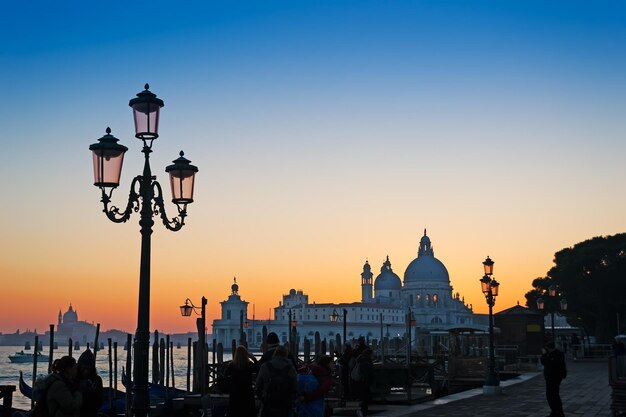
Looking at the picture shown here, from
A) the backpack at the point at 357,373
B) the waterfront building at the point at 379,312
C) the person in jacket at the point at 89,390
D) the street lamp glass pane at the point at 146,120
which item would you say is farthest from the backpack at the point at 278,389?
the waterfront building at the point at 379,312

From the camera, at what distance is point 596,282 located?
60.0 metres

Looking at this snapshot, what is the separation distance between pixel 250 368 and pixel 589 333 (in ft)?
191

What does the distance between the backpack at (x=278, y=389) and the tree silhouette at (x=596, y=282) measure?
52.0 m

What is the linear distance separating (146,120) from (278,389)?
365 cm

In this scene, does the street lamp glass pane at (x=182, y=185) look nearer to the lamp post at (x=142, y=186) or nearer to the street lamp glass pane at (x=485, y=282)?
the lamp post at (x=142, y=186)

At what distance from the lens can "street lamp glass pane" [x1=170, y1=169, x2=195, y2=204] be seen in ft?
33.7

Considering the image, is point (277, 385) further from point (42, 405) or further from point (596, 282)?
point (596, 282)

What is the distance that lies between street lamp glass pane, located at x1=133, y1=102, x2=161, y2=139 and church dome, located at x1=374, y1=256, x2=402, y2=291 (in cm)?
16542

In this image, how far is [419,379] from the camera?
76.6ft

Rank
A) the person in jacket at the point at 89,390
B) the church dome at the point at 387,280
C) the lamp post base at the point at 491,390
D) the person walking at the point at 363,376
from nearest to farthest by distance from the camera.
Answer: the person in jacket at the point at 89,390
the person walking at the point at 363,376
the lamp post base at the point at 491,390
the church dome at the point at 387,280

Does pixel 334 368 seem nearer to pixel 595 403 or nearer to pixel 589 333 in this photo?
pixel 595 403

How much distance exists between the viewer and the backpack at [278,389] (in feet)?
29.3

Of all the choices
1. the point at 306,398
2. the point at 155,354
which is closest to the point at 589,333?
the point at 155,354

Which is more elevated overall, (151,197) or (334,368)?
(151,197)
